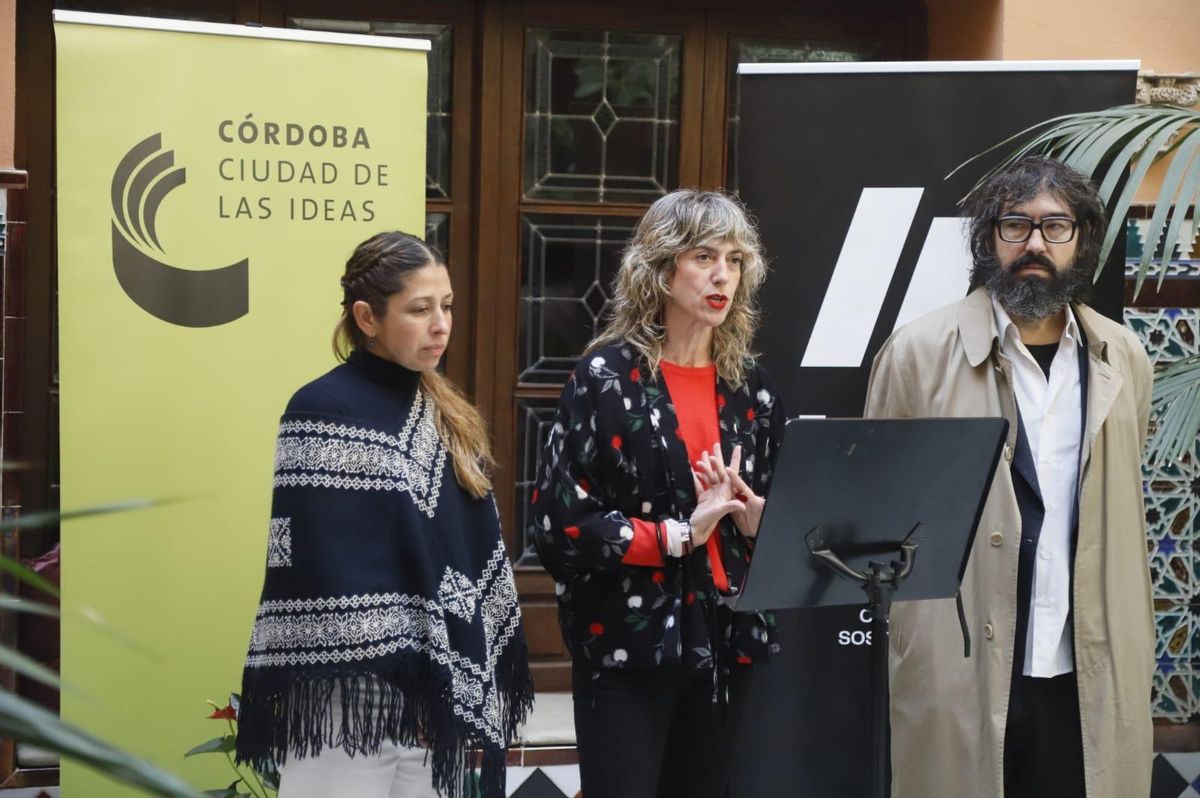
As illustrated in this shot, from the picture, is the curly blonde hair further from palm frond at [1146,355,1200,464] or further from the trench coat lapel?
palm frond at [1146,355,1200,464]

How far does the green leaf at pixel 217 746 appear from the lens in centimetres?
308

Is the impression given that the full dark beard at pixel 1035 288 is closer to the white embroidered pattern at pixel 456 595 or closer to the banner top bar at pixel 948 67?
the banner top bar at pixel 948 67

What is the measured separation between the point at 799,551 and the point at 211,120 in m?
1.84

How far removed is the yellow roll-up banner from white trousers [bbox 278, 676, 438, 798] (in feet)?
3.12

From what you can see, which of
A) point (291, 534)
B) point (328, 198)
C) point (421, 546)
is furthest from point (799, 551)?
point (328, 198)

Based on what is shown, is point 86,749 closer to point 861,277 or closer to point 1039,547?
point 1039,547

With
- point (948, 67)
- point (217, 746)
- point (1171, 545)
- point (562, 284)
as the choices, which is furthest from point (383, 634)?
point (1171, 545)

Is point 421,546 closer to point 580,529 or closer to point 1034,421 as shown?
point 580,529

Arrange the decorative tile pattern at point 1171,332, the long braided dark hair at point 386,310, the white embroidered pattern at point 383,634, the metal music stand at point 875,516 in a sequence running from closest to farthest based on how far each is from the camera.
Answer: the metal music stand at point 875,516, the white embroidered pattern at point 383,634, the long braided dark hair at point 386,310, the decorative tile pattern at point 1171,332

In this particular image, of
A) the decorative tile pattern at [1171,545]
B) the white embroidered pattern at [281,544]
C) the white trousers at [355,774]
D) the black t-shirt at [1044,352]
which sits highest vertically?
the black t-shirt at [1044,352]

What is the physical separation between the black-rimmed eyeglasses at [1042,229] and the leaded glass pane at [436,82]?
204 cm

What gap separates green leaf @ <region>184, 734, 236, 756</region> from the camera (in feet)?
10.1

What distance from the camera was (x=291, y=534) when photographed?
7.55 feet

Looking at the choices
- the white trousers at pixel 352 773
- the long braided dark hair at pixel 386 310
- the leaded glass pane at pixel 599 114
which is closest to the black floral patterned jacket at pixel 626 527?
the long braided dark hair at pixel 386 310
